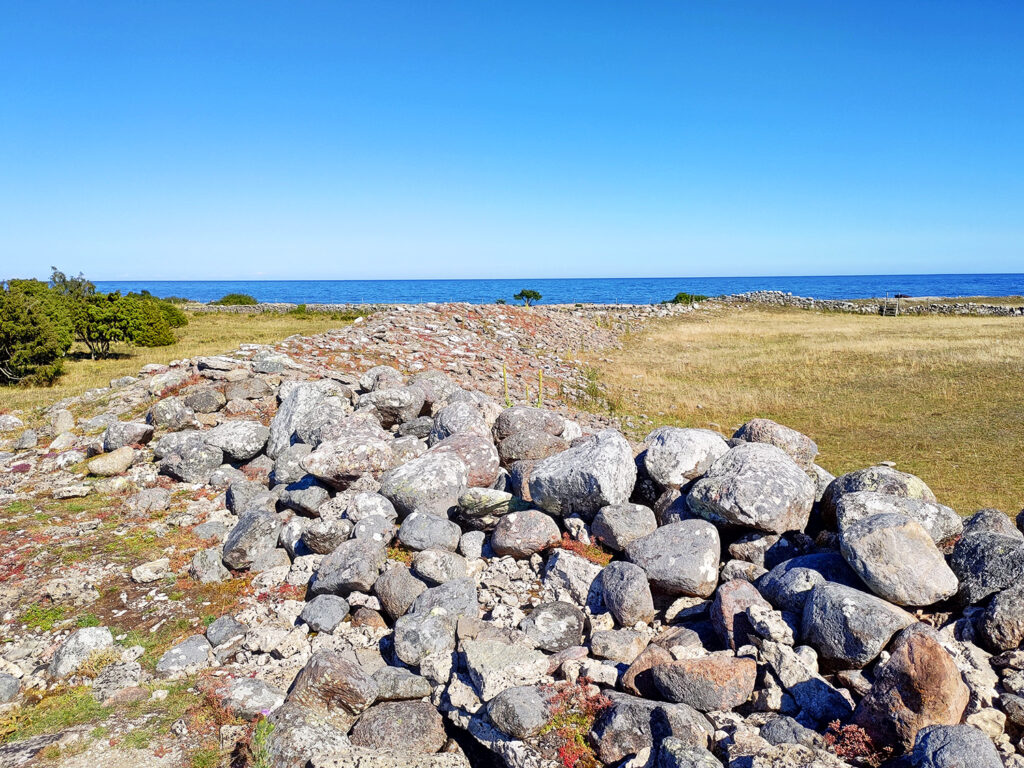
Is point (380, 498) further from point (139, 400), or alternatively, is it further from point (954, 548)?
point (139, 400)

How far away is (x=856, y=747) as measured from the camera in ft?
17.5

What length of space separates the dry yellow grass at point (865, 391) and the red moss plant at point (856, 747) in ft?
36.7

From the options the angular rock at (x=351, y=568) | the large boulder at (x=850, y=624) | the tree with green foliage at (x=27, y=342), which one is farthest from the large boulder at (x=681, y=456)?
the tree with green foliage at (x=27, y=342)

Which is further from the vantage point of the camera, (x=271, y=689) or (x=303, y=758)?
(x=271, y=689)

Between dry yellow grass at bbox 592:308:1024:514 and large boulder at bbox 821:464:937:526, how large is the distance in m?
7.24

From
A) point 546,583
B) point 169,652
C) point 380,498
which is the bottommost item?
point 169,652

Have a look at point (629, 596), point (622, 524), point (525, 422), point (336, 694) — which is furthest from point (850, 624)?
point (525, 422)

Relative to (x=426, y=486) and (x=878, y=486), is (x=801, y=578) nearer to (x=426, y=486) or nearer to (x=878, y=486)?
(x=878, y=486)

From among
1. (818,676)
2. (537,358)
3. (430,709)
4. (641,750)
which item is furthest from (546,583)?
(537,358)

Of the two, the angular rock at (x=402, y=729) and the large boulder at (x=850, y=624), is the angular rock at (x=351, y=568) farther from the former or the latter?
the large boulder at (x=850, y=624)

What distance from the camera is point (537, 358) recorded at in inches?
1320

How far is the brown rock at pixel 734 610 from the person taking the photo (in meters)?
6.86

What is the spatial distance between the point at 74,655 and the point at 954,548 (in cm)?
1131

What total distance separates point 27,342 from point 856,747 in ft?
107
